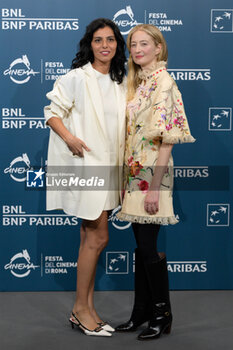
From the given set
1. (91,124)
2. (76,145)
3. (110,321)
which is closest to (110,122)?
(91,124)

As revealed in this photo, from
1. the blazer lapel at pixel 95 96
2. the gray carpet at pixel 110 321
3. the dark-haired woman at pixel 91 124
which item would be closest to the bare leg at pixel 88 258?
the dark-haired woman at pixel 91 124

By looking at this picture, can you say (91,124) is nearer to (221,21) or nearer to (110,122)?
(110,122)

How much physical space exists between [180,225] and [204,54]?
46.5 inches

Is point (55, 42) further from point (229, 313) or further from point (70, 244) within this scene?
point (229, 313)

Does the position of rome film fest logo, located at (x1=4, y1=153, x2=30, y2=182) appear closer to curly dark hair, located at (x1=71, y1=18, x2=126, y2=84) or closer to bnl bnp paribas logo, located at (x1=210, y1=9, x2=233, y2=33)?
curly dark hair, located at (x1=71, y1=18, x2=126, y2=84)

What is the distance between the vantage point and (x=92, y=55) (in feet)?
8.84

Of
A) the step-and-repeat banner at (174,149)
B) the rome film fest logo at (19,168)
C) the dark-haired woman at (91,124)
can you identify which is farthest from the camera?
the rome film fest logo at (19,168)

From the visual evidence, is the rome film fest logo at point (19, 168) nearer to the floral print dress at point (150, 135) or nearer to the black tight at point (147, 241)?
the floral print dress at point (150, 135)

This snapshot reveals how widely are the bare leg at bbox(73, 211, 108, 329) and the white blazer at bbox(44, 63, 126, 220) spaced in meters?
A: 0.12

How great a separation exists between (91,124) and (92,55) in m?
0.40

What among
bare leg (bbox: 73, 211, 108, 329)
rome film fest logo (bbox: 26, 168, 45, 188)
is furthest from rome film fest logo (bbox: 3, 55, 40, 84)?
bare leg (bbox: 73, 211, 108, 329)

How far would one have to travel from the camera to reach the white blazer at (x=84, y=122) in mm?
2600

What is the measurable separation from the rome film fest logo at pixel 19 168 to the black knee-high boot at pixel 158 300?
1163mm

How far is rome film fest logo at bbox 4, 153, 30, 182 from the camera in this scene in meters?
3.33
